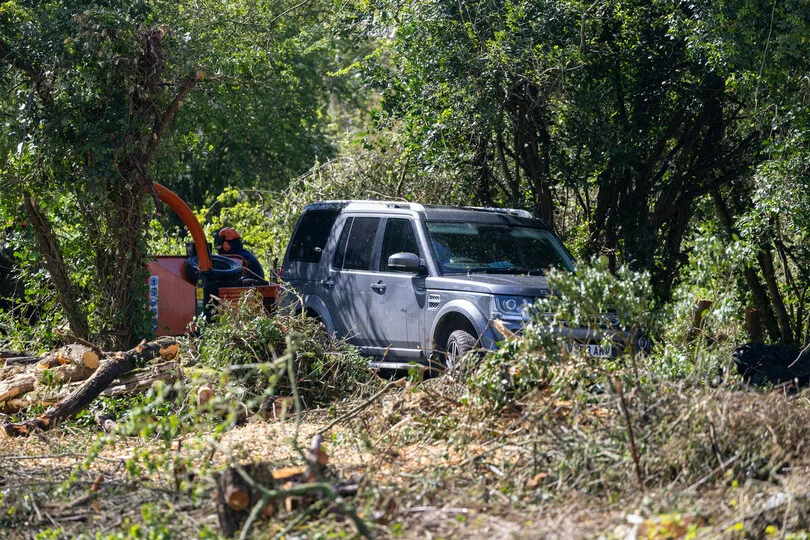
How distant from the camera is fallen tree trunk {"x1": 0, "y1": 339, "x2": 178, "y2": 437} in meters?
7.92

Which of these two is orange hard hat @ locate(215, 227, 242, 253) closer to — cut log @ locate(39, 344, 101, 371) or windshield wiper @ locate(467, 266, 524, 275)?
cut log @ locate(39, 344, 101, 371)

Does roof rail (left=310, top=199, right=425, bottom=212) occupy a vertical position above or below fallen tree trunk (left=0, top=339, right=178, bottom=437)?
above

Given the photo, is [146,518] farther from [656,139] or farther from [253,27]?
[253,27]

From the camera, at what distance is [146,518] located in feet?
16.1

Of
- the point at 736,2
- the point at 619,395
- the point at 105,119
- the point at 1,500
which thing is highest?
the point at 736,2

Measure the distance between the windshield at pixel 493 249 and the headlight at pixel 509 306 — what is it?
84 cm

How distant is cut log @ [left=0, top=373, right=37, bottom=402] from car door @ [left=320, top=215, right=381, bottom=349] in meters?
2.96

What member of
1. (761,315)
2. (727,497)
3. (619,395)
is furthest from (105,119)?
(761,315)

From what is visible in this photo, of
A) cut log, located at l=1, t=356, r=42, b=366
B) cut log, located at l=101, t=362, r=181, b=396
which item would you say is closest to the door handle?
cut log, located at l=101, t=362, r=181, b=396

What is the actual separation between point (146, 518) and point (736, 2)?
7.02 metres

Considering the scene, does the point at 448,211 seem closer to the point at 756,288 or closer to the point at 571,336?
the point at 571,336

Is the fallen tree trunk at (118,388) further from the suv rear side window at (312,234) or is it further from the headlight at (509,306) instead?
the headlight at (509,306)

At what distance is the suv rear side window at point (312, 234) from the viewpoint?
10.4m

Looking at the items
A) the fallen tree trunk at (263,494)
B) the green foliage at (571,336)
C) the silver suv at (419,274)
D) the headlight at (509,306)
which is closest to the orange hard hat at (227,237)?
the silver suv at (419,274)
